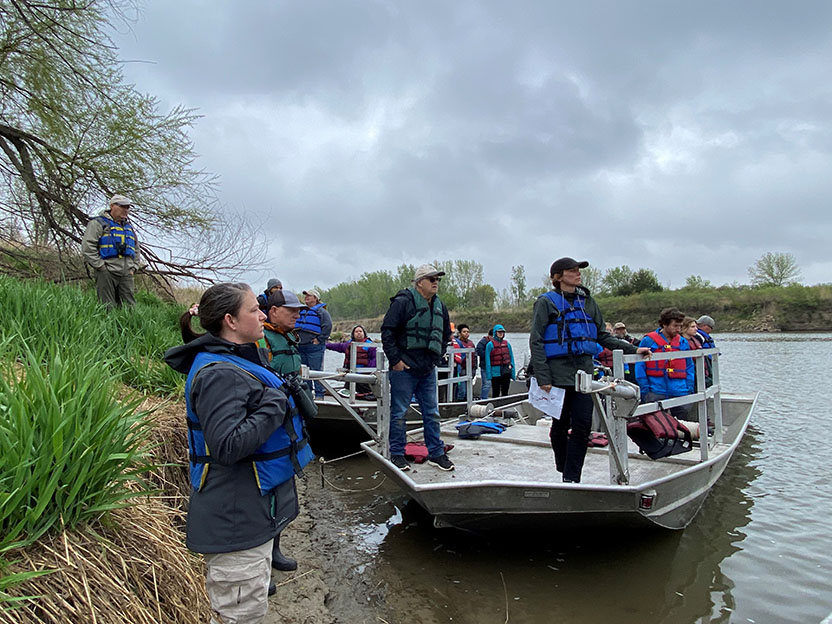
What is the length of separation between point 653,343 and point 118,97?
28.0 ft

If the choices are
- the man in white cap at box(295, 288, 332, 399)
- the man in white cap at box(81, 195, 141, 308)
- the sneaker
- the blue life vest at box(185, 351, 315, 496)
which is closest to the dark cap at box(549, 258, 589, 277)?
the sneaker

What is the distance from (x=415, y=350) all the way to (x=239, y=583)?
306 centimetres

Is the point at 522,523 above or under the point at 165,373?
under

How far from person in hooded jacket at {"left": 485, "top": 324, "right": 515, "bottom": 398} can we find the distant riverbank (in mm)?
32911

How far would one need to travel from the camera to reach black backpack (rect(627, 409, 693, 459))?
4750 millimetres

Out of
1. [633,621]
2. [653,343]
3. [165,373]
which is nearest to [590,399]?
[633,621]

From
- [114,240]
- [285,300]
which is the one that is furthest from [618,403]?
[114,240]

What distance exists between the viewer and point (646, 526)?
4.61 metres

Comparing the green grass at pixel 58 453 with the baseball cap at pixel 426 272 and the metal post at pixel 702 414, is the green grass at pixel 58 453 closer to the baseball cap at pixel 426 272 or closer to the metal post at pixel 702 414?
the baseball cap at pixel 426 272

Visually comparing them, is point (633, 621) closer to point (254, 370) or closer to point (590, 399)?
point (590, 399)

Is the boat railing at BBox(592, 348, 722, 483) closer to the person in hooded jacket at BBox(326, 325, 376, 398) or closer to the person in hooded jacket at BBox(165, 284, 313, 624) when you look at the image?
the person in hooded jacket at BBox(165, 284, 313, 624)

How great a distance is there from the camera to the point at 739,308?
Result: 54.9 meters

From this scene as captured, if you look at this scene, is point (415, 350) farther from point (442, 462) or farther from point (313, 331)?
point (313, 331)

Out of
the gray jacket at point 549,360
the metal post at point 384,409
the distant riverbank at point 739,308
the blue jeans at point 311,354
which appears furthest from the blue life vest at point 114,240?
the distant riverbank at point 739,308
